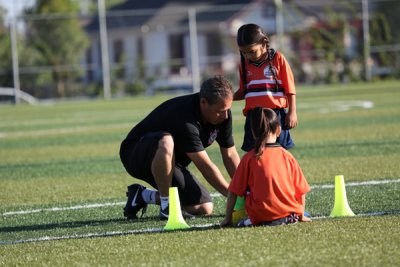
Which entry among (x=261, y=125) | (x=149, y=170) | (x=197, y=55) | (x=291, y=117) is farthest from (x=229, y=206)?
(x=197, y=55)

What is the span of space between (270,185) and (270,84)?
2.04m

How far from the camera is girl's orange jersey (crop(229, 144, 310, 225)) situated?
6426mm

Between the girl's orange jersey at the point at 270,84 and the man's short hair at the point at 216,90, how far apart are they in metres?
1.23

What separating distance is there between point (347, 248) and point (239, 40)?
280cm

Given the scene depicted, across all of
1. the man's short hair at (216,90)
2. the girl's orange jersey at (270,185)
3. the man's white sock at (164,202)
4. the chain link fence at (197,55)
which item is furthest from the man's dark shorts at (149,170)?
the chain link fence at (197,55)

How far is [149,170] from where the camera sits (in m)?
7.68

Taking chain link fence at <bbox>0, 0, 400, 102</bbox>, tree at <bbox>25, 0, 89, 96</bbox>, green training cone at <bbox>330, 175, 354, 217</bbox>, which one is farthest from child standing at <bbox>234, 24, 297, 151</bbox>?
tree at <bbox>25, 0, 89, 96</bbox>

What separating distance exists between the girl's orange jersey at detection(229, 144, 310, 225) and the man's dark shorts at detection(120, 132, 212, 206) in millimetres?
1136

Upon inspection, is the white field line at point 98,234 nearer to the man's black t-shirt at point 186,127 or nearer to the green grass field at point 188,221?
the green grass field at point 188,221

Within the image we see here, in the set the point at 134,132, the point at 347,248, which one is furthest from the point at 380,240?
the point at 134,132

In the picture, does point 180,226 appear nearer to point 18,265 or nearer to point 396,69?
point 18,265

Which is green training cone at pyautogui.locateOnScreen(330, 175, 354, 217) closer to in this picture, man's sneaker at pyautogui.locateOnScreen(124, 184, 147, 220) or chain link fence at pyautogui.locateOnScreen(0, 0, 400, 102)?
man's sneaker at pyautogui.locateOnScreen(124, 184, 147, 220)

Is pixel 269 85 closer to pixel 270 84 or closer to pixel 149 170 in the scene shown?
pixel 270 84

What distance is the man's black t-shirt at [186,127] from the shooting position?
7316 mm
